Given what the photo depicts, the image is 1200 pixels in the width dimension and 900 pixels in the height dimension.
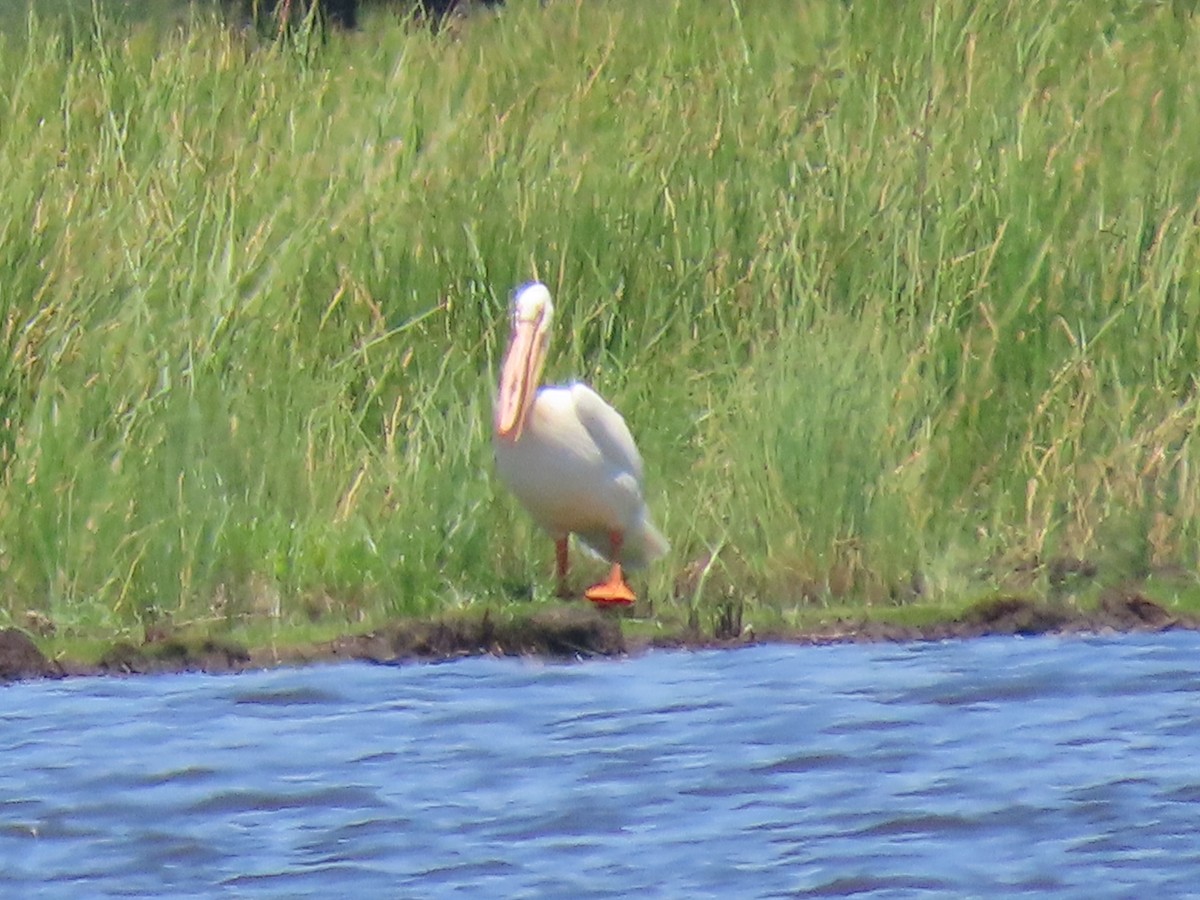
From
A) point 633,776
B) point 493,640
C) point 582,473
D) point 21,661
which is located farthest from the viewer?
point 582,473

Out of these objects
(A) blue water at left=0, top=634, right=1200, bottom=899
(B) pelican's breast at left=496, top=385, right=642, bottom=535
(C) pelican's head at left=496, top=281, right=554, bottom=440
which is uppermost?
(C) pelican's head at left=496, top=281, right=554, bottom=440

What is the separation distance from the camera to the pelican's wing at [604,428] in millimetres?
7477

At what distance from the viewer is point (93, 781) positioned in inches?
218

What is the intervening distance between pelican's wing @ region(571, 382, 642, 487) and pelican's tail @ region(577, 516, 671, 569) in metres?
0.19

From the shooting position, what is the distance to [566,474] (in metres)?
7.30

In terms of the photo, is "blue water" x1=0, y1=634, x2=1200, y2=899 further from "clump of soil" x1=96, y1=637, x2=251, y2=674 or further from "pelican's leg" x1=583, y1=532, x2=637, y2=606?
"pelican's leg" x1=583, y1=532, x2=637, y2=606

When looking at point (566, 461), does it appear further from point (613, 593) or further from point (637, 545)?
point (613, 593)

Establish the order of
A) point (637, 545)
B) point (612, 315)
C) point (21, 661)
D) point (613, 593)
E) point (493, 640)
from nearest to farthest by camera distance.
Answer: point (21, 661) → point (493, 640) → point (613, 593) → point (637, 545) → point (612, 315)

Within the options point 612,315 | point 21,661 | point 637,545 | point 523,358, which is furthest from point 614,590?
point 21,661

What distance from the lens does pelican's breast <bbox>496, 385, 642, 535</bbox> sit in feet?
23.8

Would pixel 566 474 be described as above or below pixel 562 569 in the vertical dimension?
above

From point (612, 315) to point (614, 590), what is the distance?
138 cm

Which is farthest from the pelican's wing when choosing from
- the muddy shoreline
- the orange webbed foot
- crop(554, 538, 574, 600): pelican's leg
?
the muddy shoreline

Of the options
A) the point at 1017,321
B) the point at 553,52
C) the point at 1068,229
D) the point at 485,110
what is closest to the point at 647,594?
the point at 1017,321
